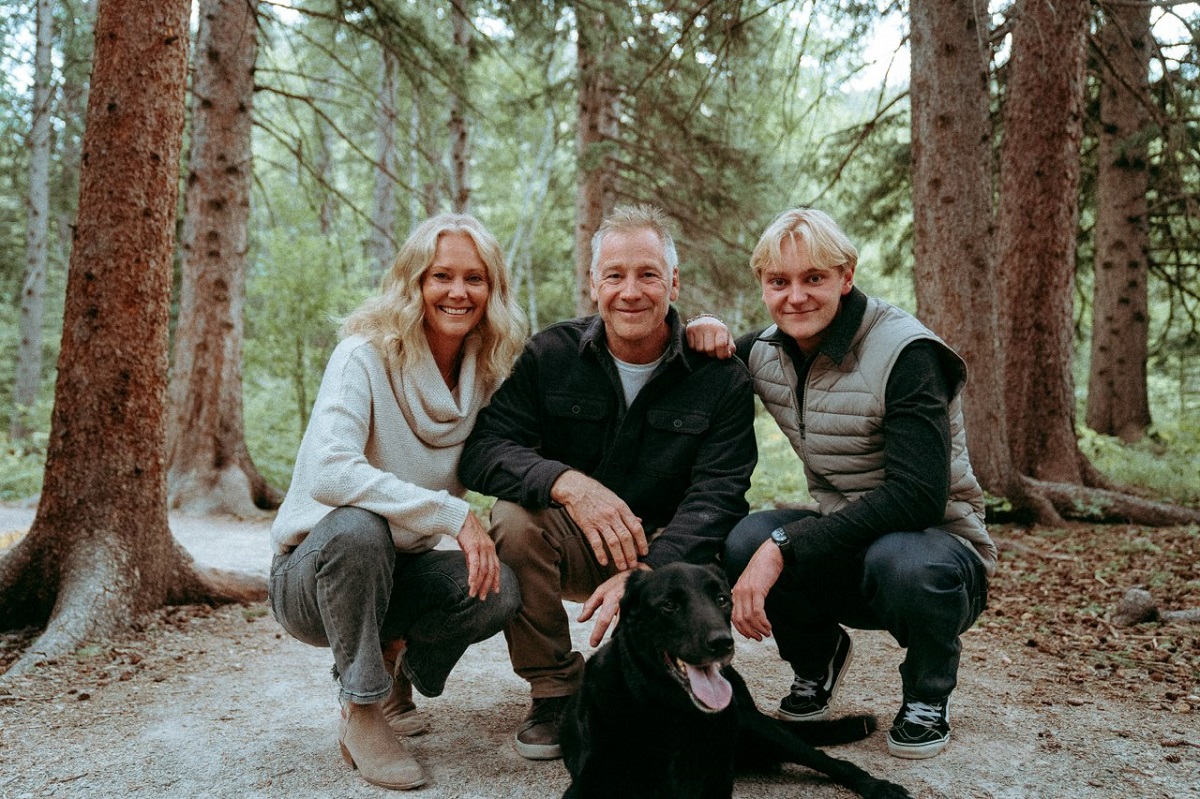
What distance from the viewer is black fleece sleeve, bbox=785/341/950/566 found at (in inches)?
108

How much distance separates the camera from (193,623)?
4441 mm

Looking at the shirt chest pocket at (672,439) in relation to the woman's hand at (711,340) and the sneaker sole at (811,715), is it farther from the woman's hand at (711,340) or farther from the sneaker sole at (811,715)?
the sneaker sole at (811,715)

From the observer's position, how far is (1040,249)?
711 cm

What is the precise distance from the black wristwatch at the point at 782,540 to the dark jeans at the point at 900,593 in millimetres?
53

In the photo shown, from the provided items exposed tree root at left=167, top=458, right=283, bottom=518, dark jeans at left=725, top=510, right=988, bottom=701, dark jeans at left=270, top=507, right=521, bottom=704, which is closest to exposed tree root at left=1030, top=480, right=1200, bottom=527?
dark jeans at left=725, top=510, right=988, bottom=701

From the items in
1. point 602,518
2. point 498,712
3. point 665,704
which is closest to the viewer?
point 665,704

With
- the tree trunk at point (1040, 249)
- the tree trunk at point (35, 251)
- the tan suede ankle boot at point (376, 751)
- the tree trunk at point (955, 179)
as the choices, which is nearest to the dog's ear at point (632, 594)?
the tan suede ankle boot at point (376, 751)

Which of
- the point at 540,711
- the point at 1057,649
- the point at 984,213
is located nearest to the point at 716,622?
the point at 540,711

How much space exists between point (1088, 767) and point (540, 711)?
1.80 metres

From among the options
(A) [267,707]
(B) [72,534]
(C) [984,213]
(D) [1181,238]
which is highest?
(D) [1181,238]

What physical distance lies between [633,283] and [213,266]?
6.31 meters

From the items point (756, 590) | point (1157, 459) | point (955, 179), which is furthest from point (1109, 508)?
point (756, 590)

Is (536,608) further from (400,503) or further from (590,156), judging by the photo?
(590,156)

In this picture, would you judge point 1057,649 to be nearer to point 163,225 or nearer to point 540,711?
point 540,711
